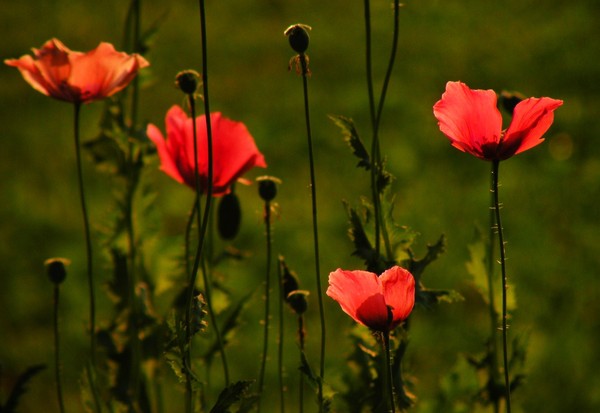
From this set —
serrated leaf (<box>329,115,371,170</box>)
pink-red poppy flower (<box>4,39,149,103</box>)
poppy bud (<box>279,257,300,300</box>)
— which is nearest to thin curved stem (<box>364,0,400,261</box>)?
serrated leaf (<box>329,115,371,170</box>)

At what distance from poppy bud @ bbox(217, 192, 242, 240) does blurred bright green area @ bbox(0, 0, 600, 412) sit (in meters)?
0.13

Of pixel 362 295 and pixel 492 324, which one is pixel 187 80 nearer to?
pixel 362 295

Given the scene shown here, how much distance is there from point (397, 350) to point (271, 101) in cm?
271

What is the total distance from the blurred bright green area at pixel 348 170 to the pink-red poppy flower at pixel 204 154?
0.27 m

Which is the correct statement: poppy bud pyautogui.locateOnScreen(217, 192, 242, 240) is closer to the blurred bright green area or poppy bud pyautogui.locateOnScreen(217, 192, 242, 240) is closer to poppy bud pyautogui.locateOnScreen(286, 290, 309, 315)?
the blurred bright green area

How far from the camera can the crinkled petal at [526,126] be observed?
38.5 inches

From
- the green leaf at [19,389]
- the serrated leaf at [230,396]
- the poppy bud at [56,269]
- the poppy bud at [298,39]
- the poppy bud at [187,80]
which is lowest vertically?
the green leaf at [19,389]

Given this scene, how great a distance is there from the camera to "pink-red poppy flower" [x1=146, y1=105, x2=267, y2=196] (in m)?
1.25

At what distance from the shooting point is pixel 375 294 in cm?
92

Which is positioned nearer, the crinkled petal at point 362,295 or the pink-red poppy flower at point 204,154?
the crinkled petal at point 362,295

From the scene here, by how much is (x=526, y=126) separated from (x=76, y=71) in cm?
59

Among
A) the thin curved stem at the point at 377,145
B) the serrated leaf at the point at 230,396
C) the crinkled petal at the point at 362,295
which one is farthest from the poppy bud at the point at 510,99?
the serrated leaf at the point at 230,396

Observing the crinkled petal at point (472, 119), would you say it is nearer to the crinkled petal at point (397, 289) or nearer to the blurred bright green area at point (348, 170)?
the crinkled petal at point (397, 289)

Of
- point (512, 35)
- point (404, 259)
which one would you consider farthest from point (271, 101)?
point (404, 259)
